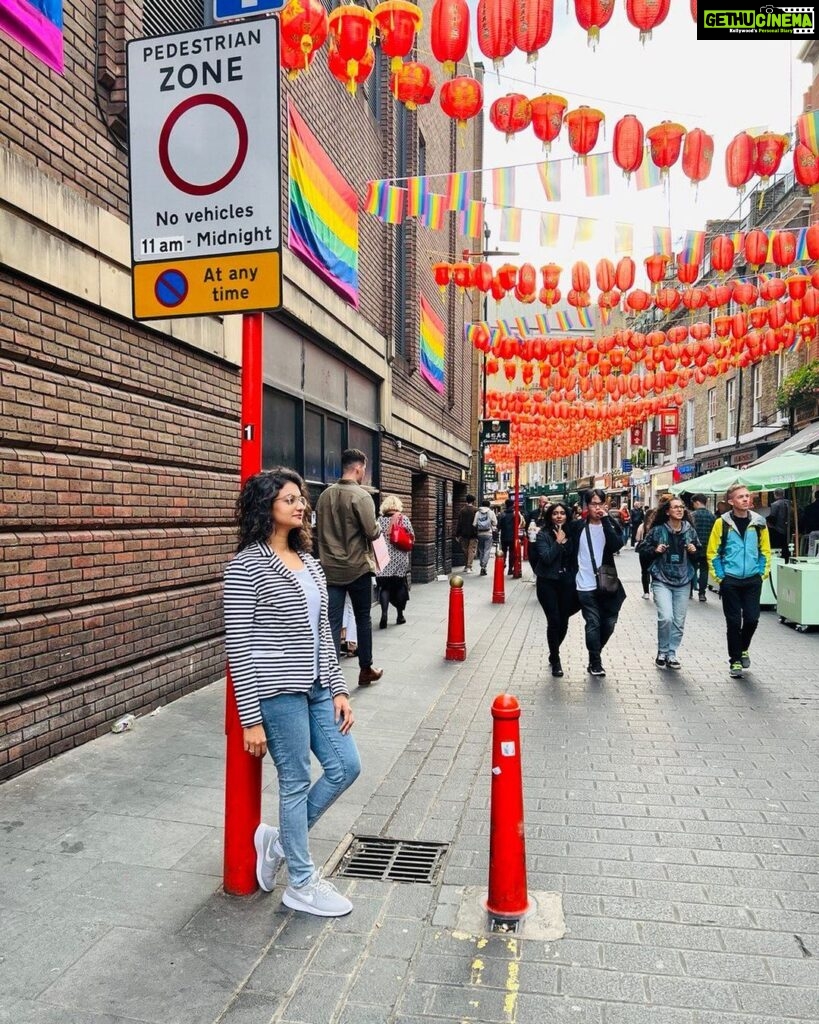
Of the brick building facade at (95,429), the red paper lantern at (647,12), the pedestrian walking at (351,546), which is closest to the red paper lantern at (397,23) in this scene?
the red paper lantern at (647,12)

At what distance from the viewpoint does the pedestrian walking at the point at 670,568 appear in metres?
8.38

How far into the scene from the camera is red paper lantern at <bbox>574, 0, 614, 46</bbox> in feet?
19.1

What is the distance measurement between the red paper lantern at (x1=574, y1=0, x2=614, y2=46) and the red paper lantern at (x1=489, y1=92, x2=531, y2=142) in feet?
5.30

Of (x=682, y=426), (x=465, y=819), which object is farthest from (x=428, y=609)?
(x=682, y=426)

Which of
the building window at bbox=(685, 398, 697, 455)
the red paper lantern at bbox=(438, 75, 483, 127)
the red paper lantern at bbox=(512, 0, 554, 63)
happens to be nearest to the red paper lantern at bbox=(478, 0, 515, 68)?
the red paper lantern at bbox=(512, 0, 554, 63)

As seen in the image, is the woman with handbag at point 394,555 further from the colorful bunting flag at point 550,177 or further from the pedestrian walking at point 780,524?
the pedestrian walking at point 780,524

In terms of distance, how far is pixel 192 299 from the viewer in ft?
11.1

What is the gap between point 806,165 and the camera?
801 centimetres

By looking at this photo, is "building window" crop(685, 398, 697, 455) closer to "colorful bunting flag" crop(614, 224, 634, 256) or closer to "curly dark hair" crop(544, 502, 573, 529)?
"colorful bunting flag" crop(614, 224, 634, 256)

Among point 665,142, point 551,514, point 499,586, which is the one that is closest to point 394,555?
point 551,514

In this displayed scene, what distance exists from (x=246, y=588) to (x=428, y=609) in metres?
10.1

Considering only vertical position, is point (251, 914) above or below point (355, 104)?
below

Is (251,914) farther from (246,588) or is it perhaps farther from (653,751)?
(653,751)

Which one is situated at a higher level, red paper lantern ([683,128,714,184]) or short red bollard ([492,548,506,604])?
red paper lantern ([683,128,714,184])
